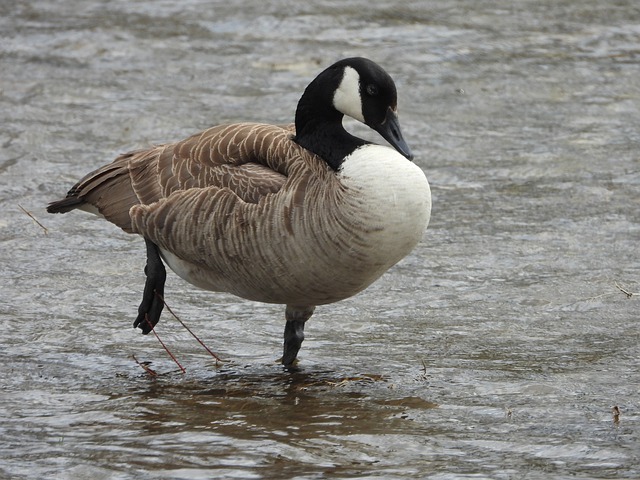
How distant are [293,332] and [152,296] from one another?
0.79m

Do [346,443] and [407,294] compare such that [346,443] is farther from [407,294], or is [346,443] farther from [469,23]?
[469,23]

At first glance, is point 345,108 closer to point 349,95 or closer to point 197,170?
point 349,95

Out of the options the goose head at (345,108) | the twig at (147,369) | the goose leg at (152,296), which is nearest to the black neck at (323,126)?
the goose head at (345,108)

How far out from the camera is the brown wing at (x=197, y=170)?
604 centimetres

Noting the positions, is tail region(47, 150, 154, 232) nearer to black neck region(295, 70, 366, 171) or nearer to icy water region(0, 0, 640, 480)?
icy water region(0, 0, 640, 480)

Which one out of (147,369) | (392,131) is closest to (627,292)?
(392,131)

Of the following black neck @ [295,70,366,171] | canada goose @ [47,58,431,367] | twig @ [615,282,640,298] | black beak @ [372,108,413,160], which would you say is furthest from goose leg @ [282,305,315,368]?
twig @ [615,282,640,298]

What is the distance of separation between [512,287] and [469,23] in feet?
22.0

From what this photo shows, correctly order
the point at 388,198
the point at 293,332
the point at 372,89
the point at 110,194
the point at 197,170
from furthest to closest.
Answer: the point at 110,194, the point at 293,332, the point at 197,170, the point at 372,89, the point at 388,198

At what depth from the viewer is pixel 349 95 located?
607 cm

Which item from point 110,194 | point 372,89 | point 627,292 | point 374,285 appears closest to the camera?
point 372,89

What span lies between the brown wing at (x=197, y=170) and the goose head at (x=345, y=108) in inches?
5.0

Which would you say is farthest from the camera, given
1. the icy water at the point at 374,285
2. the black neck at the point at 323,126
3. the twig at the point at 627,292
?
the twig at the point at 627,292

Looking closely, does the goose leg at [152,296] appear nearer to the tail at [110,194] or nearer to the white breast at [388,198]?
the tail at [110,194]
